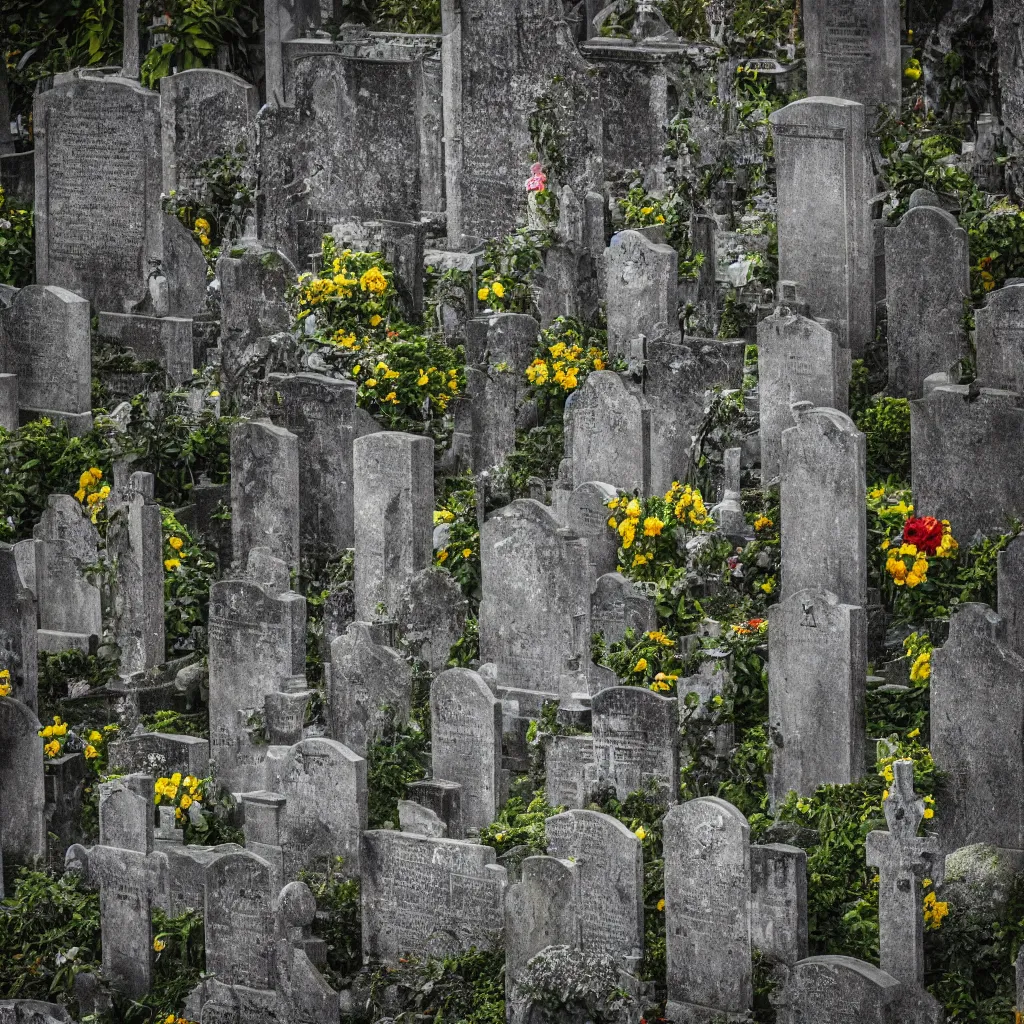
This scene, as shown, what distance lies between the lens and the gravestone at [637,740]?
13.4 m

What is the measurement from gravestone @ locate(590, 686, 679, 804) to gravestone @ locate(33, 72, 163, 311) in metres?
6.64

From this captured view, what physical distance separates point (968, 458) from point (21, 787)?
17.4ft

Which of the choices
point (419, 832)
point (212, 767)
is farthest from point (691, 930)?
point (212, 767)

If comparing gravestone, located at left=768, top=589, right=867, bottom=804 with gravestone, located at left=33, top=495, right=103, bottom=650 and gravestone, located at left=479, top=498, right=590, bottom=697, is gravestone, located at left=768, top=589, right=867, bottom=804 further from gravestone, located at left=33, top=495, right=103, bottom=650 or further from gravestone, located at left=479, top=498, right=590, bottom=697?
gravestone, located at left=33, top=495, right=103, bottom=650

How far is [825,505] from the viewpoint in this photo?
14180 mm

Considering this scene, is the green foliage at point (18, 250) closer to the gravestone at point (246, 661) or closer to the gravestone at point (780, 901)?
the gravestone at point (246, 661)

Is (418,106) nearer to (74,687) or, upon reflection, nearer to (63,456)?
(63,456)

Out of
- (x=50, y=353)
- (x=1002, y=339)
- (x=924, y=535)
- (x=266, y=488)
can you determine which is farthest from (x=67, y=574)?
(x=1002, y=339)

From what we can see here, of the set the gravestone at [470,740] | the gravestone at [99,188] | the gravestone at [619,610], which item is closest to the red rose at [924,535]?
the gravestone at [619,610]

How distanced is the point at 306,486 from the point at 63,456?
172cm

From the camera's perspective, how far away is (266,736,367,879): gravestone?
44.9 feet

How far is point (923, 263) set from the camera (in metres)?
15.8

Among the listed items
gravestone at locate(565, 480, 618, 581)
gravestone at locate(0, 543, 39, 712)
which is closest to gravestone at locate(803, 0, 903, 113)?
gravestone at locate(565, 480, 618, 581)

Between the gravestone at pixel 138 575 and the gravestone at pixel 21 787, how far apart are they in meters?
1.22
